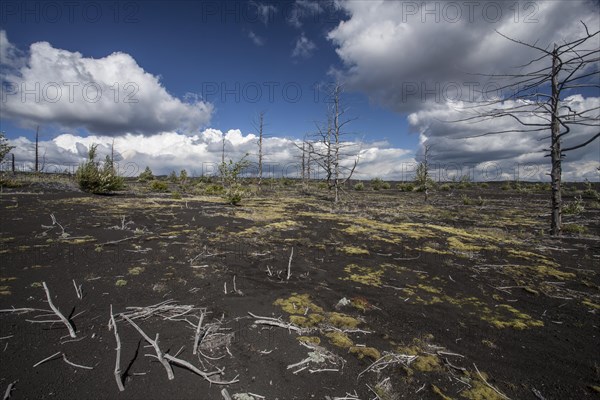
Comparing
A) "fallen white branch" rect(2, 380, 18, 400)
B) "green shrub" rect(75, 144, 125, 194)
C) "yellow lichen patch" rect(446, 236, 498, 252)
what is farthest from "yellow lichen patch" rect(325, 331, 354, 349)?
"green shrub" rect(75, 144, 125, 194)

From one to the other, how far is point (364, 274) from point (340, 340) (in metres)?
2.38

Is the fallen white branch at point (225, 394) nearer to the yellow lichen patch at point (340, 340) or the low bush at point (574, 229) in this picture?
the yellow lichen patch at point (340, 340)

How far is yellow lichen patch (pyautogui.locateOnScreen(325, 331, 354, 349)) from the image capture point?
10.2 feet

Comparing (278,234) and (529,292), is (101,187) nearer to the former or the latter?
(278,234)

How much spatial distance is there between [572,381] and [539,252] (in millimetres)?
5887

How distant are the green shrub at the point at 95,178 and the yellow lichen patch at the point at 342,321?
17.4m

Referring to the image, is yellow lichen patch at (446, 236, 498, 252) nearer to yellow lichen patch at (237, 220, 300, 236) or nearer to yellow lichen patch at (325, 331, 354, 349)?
yellow lichen patch at (237, 220, 300, 236)

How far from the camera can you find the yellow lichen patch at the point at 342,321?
3.48 m

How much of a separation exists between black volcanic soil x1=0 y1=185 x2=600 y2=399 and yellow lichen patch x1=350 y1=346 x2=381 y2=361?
0.07 ft

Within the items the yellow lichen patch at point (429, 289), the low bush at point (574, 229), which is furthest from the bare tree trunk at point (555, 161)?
the yellow lichen patch at point (429, 289)

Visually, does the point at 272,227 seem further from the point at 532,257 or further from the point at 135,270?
the point at 532,257

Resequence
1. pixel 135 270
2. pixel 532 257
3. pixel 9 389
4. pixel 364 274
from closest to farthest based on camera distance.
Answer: pixel 9 389 → pixel 135 270 → pixel 364 274 → pixel 532 257

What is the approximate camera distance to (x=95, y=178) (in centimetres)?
1606

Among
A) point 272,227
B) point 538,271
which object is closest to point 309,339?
point 538,271
